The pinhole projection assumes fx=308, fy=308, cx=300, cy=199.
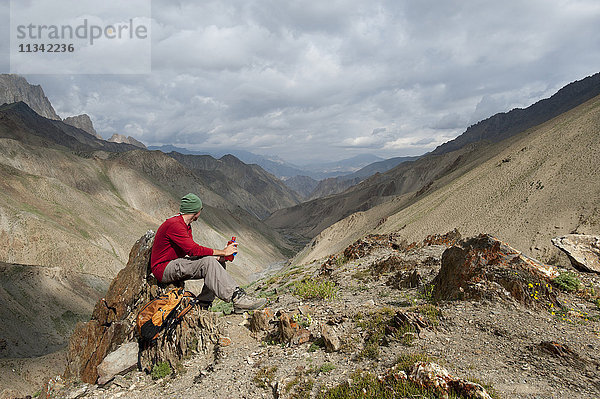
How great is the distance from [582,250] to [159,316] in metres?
12.5

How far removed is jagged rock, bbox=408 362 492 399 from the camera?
4.21 metres

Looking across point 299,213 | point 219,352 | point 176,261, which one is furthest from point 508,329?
point 299,213

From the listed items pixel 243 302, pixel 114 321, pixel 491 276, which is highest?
pixel 491 276

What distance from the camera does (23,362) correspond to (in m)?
20.8

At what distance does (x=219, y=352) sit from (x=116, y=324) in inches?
119

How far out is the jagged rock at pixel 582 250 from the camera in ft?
30.4

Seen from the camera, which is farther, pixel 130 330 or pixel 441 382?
pixel 130 330

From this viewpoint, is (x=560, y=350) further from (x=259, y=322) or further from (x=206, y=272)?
(x=206, y=272)

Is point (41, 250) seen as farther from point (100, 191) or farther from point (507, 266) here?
point (507, 266)

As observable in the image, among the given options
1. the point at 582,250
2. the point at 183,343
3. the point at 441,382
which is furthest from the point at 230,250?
the point at 582,250

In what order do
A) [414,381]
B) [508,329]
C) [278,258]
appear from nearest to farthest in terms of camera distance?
[414,381] → [508,329] → [278,258]

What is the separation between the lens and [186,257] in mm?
7320

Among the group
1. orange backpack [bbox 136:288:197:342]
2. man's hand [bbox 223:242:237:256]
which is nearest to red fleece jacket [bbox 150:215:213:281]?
man's hand [bbox 223:242:237:256]

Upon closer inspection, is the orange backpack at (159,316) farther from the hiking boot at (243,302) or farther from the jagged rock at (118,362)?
the hiking boot at (243,302)
